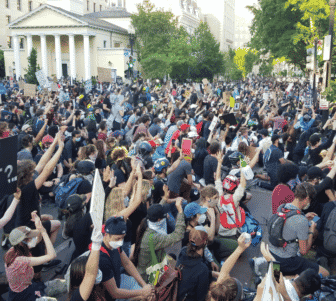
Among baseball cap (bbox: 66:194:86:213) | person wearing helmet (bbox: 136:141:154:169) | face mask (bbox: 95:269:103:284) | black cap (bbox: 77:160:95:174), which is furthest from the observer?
person wearing helmet (bbox: 136:141:154:169)

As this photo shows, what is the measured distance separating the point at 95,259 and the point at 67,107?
1075 cm

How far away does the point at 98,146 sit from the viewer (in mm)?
7977

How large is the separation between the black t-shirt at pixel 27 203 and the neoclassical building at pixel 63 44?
55.6 m

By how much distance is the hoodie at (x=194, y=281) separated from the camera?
371 centimetres

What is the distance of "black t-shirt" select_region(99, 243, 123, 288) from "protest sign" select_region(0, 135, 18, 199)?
4.45 ft

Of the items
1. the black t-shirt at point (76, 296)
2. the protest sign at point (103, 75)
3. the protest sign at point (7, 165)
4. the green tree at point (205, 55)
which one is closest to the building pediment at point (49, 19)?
the green tree at point (205, 55)

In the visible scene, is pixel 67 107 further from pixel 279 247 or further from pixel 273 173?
pixel 279 247

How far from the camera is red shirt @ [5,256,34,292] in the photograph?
12.2 feet

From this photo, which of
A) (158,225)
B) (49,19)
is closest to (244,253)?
(158,225)

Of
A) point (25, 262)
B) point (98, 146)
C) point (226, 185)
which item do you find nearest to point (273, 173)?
point (226, 185)

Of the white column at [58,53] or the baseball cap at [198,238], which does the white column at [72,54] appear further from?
the baseball cap at [198,238]

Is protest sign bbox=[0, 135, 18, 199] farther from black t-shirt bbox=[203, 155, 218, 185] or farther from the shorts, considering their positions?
black t-shirt bbox=[203, 155, 218, 185]

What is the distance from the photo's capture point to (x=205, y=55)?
141ft

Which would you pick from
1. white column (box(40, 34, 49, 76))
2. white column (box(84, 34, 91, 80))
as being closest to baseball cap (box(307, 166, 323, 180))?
white column (box(84, 34, 91, 80))
